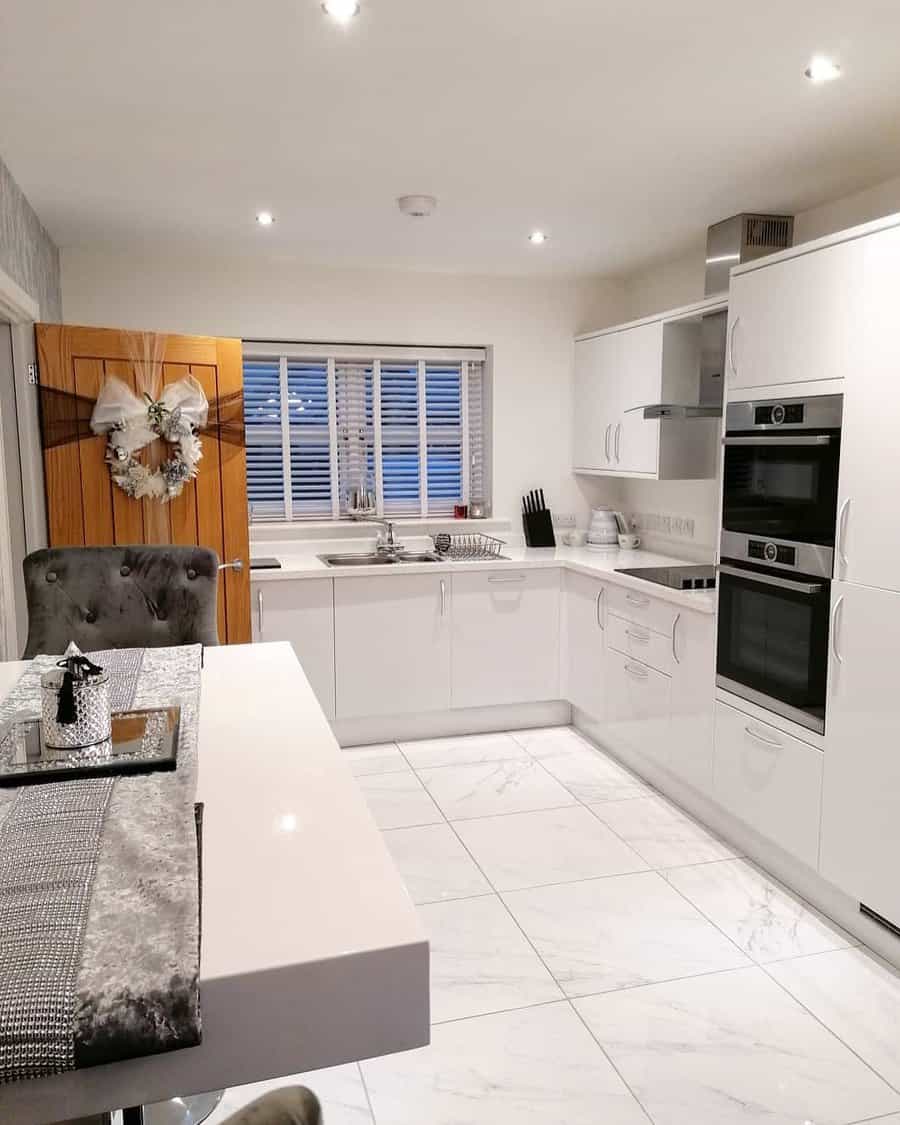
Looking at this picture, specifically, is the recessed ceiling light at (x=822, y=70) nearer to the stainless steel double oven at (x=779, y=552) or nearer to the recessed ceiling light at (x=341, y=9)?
the stainless steel double oven at (x=779, y=552)

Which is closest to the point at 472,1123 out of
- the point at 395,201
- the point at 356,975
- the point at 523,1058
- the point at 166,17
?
the point at 523,1058

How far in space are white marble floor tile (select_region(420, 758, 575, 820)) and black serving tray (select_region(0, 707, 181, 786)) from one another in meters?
2.03

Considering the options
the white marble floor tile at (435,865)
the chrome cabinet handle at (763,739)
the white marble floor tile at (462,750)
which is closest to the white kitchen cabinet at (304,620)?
the white marble floor tile at (462,750)

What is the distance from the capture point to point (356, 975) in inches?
34.6

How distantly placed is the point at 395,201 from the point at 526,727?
2.60m

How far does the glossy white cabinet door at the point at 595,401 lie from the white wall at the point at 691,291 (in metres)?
0.34

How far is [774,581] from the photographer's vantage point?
106 inches

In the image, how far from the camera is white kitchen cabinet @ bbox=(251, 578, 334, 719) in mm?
3822

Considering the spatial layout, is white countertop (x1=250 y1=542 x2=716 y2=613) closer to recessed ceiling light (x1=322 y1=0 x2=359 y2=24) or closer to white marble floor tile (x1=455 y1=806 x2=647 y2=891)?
white marble floor tile (x1=455 y1=806 x2=647 y2=891)

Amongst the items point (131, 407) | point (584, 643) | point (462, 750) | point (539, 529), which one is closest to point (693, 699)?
point (584, 643)

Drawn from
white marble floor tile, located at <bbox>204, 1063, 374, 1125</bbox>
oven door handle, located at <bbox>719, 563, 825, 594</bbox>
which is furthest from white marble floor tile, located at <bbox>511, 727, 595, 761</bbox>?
white marble floor tile, located at <bbox>204, 1063, 374, 1125</bbox>

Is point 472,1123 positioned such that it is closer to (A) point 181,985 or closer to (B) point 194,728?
(B) point 194,728

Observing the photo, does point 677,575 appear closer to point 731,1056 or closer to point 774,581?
point 774,581

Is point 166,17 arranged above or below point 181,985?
above
